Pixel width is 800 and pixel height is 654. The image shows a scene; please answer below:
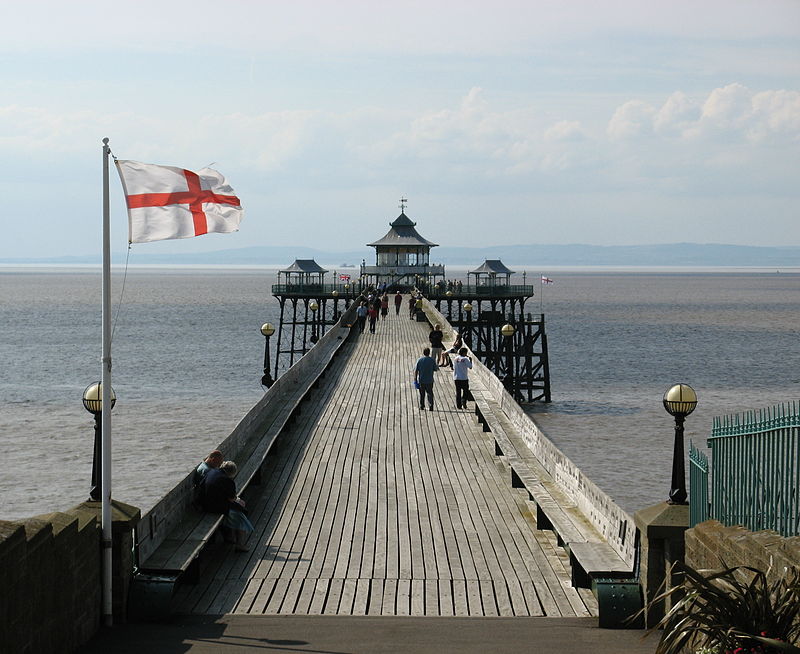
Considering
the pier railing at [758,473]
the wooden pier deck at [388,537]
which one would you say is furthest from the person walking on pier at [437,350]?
the pier railing at [758,473]

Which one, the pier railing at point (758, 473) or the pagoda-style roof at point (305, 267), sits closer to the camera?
the pier railing at point (758, 473)

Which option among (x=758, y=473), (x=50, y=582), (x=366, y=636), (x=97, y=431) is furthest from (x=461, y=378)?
(x=50, y=582)

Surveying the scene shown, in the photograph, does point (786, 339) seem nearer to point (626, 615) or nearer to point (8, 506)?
point (8, 506)

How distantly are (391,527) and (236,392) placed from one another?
124ft

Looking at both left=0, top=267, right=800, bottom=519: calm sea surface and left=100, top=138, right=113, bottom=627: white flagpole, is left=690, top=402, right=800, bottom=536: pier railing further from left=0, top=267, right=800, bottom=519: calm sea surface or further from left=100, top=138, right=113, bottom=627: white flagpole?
left=0, top=267, right=800, bottom=519: calm sea surface

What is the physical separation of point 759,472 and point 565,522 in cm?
298

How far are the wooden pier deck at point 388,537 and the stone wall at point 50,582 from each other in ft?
3.28

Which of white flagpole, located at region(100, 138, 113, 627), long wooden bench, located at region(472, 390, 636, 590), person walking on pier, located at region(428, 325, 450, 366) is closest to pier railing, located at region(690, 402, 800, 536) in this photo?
long wooden bench, located at region(472, 390, 636, 590)

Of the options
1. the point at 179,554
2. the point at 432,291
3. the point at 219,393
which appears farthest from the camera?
the point at 432,291

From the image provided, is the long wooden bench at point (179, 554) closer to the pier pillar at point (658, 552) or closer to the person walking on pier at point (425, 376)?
the pier pillar at point (658, 552)

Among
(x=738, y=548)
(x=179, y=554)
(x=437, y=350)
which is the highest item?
(x=738, y=548)

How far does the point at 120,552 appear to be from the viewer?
848 centimetres

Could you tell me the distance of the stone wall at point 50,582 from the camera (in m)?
6.48

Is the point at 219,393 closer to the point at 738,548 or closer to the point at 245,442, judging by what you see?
the point at 245,442
